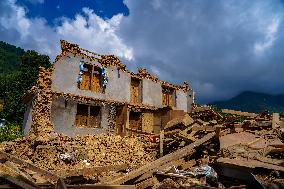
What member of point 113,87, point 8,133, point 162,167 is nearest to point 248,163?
point 162,167

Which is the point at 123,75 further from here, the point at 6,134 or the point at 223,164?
the point at 223,164

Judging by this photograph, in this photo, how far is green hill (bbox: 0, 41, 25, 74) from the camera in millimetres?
70425

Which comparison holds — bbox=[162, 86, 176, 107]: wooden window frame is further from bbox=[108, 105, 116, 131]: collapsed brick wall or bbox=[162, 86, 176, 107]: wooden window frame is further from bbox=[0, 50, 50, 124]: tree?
bbox=[0, 50, 50, 124]: tree

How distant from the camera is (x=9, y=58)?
76062 millimetres

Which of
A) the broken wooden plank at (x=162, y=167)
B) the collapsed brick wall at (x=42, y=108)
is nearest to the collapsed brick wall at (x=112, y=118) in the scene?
the collapsed brick wall at (x=42, y=108)

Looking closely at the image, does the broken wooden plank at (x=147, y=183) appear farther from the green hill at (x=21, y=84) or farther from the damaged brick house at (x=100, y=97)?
the green hill at (x=21, y=84)

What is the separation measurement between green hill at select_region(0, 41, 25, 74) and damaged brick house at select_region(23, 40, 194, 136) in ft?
165

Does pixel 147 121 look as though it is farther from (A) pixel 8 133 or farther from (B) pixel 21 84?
(B) pixel 21 84

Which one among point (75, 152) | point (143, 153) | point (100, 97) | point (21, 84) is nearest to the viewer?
point (143, 153)

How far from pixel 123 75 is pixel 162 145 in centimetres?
1440

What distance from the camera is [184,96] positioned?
3225cm

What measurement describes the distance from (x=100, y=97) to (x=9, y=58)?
61.1 m

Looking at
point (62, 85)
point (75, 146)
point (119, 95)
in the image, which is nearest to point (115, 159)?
point (75, 146)

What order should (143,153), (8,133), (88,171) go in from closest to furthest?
(88,171), (143,153), (8,133)
